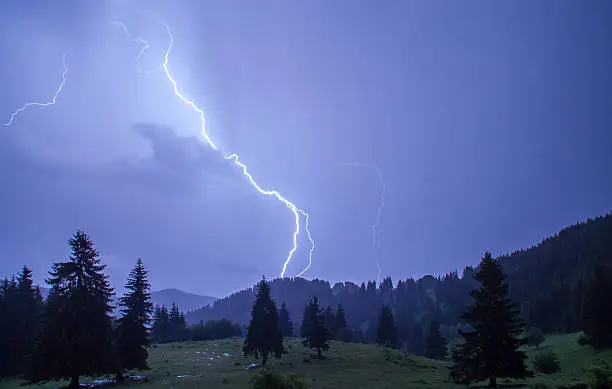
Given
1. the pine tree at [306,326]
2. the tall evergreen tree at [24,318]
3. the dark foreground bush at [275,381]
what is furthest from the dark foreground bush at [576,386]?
the tall evergreen tree at [24,318]

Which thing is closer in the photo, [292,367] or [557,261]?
[292,367]

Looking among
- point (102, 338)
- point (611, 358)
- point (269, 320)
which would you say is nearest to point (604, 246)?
point (611, 358)

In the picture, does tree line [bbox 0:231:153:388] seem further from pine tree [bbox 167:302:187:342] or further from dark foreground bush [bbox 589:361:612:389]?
pine tree [bbox 167:302:187:342]

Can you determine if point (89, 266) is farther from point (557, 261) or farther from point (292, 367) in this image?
point (557, 261)

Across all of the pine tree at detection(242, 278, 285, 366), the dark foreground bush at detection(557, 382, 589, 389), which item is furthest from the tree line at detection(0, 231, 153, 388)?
the dark foreground bush at detection(557, 382, 589, 389)

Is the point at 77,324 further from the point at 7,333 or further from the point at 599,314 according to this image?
the point at 599,314

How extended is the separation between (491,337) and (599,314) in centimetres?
4223

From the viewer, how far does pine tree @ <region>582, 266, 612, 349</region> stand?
5922cm

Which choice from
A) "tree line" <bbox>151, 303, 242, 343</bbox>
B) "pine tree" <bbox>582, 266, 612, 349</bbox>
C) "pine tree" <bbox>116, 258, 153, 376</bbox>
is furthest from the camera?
"tree line" <bbox>151, 303, 242, 343</bbox>

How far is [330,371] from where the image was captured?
46.8 m

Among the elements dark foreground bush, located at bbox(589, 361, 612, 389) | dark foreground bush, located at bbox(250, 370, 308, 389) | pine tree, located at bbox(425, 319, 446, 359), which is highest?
dark foreground bush, located at bbox(250, 370, 308, 389)

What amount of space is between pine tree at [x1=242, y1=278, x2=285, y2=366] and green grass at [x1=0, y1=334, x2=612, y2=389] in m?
1.94

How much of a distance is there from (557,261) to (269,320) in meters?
146

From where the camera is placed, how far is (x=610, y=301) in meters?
60.3
